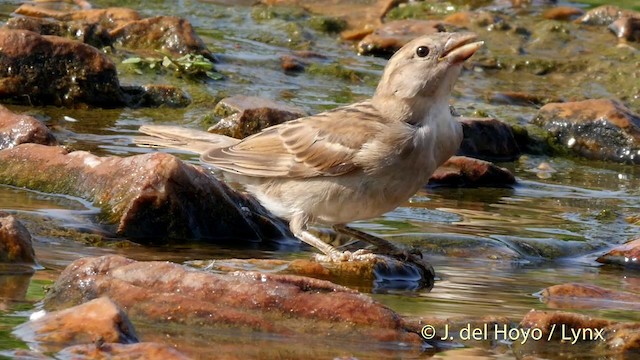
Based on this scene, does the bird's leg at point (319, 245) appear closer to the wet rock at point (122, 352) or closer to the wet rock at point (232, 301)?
the wet rock at point (232, 301)

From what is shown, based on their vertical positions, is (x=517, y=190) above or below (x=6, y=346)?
below

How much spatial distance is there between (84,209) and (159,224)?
463 millimetres

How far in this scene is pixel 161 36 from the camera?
43.4 feet

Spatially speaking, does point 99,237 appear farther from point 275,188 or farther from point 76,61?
point 76,61

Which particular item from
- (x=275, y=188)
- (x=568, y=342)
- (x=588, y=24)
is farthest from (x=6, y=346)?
(x=588, y=24)

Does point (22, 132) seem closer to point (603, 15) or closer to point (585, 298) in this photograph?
point (585, 298)

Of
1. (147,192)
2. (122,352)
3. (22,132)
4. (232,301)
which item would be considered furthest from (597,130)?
(122,352)

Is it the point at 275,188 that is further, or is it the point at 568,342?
the point at 275,188

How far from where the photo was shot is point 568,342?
5.18 meters

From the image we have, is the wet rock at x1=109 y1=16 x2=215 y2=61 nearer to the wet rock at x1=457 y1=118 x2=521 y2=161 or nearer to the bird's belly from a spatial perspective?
the wet rock at x1=457 y1=118 x2=521 y2=161

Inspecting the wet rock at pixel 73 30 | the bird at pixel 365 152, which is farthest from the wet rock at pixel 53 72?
the bird at pixel 365 152

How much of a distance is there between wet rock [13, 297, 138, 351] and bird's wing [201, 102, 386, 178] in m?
2.97

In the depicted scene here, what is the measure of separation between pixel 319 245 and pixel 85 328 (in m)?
2.95

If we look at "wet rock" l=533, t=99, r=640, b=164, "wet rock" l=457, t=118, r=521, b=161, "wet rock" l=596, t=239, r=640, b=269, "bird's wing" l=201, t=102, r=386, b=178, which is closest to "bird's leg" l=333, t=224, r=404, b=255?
"bird's wing" l=201, t=102, r=386, b=178
